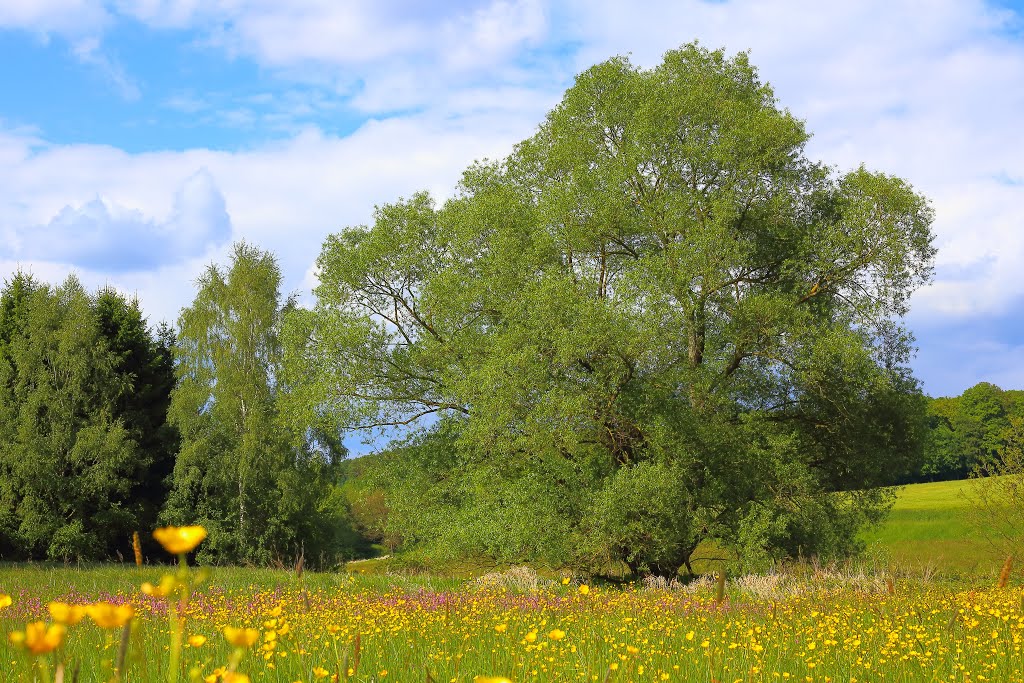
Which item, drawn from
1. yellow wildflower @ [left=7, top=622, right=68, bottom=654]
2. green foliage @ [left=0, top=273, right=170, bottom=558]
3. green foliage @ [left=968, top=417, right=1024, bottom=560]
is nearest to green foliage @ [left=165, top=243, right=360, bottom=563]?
green foliage @ [left=0, top=273, right=170, bottom=558]

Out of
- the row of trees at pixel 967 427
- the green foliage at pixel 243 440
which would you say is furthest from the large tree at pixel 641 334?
the row of trees at pixel 967 427

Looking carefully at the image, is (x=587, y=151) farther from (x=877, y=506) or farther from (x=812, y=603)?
(x=812, y=603)

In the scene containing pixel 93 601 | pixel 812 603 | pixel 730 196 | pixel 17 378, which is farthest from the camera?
pixel 17 378

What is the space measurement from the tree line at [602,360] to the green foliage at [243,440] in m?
0.67

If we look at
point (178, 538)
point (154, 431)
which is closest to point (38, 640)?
point (178, 538)

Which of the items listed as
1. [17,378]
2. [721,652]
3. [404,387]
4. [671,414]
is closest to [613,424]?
[671,414]

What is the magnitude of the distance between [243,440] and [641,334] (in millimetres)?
17076

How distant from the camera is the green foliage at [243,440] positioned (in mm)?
29141

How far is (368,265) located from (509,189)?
14.8 ft

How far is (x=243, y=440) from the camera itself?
97.3 feet

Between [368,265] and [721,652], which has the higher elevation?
[368,265]

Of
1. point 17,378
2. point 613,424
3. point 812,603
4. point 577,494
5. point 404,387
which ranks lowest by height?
point 812,603

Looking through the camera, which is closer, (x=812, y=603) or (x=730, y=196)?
(x=812, y=603)

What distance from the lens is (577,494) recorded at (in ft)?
62.4
